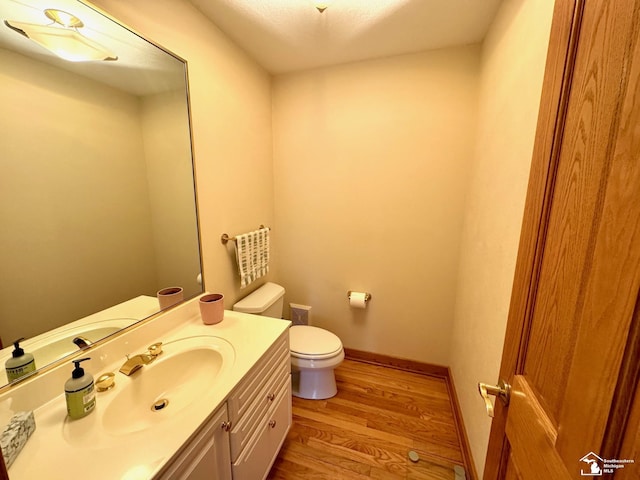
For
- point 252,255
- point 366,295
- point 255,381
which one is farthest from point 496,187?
point 252,255

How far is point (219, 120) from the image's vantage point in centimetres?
150

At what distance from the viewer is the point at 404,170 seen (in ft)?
6.08

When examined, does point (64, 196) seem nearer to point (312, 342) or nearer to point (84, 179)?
point (84, 179)

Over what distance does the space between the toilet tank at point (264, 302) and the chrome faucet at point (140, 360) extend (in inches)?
24.5

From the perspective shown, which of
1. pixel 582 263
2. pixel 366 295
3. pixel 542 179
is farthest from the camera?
pixel 366 295

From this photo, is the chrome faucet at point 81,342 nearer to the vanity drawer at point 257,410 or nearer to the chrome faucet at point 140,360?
the chrome faucet at point 140,360

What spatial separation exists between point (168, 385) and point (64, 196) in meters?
0.81

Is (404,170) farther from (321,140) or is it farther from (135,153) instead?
(135,153)

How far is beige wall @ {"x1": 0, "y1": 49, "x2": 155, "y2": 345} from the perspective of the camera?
74cm

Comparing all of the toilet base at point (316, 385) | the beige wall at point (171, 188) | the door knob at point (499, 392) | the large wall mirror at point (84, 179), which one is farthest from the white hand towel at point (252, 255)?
the door knob at point (499, 392)

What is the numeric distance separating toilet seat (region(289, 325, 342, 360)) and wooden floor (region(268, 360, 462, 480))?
40cm

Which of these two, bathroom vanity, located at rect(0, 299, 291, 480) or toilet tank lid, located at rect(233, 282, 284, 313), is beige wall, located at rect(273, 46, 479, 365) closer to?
toilet tank lid, located at rect(233, 282, 284, 313)

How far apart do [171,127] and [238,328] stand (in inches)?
41.1

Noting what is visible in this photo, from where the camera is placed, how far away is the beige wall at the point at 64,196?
744 mm
